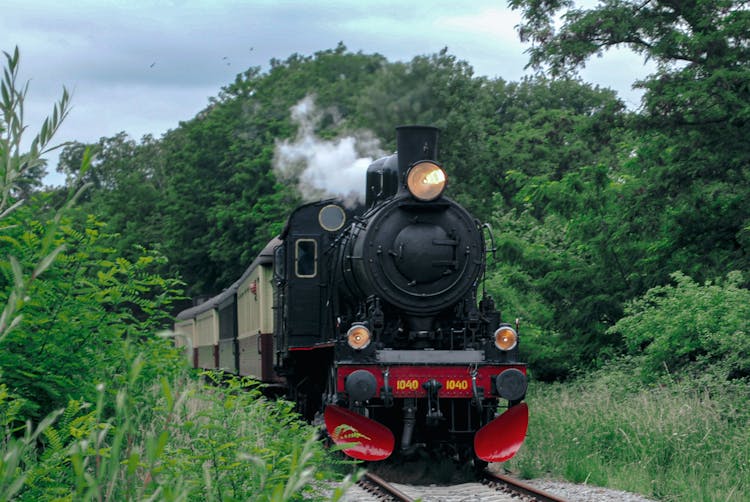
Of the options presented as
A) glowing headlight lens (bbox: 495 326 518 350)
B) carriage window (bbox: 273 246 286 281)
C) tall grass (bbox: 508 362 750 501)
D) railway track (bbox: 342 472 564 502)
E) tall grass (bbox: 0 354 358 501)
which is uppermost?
carriage window (bbox: 273 246 286 281)

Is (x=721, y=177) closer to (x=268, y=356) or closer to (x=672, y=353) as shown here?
(x=672, y=353)

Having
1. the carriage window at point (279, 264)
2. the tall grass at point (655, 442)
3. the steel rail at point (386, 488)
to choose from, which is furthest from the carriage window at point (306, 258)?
the tall grass at point (655, 442)

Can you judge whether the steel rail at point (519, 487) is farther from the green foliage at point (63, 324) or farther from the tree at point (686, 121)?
the tree at point (686, 121)

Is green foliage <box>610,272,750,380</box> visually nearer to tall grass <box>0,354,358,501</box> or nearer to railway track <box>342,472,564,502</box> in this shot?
railway track <box>342,472,564,502</box>

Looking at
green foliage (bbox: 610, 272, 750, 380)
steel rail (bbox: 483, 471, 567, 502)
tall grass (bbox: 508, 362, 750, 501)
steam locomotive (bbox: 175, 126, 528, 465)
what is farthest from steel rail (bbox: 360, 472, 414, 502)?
green foliage (bbox: 610, 272, 750, 380)

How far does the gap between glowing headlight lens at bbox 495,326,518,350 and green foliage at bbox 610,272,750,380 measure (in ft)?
9.59

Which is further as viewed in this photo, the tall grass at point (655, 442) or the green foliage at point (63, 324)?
the tall grass at point (655, 442)

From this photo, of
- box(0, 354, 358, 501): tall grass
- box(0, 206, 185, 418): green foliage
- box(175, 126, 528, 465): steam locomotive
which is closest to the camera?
box(0, 354, 358, 501): tall grass

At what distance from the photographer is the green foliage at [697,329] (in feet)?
37.2

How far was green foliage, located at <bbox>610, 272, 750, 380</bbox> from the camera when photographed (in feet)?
37.2

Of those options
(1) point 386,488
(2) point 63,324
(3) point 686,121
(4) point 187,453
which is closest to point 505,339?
(1) point 386,488

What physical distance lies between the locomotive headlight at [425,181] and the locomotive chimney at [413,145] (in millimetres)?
122

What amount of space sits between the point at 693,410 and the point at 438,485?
106 inches

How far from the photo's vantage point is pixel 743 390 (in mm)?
10758
